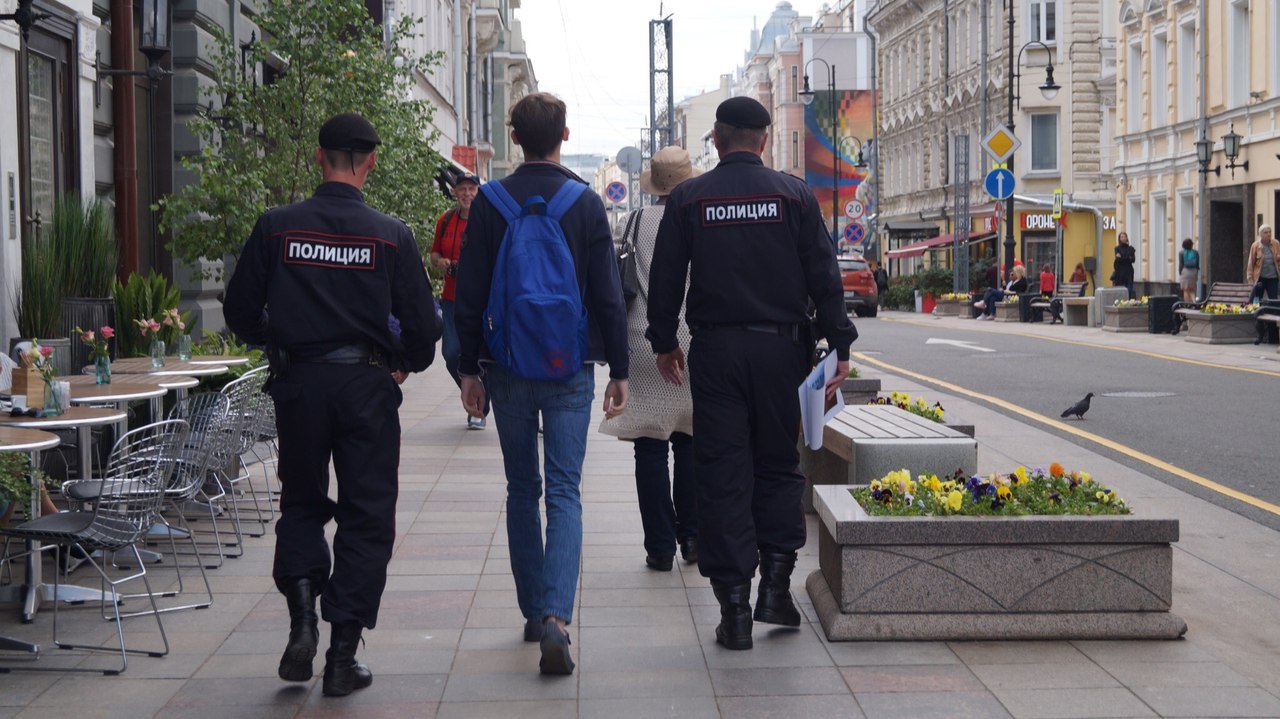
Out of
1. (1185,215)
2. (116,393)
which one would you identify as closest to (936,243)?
(1185,215)

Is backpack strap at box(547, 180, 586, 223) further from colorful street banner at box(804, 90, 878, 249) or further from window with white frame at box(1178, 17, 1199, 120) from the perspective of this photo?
colorful street banner at box(804, 90, 878, 249)

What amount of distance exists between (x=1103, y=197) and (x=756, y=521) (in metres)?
53.1

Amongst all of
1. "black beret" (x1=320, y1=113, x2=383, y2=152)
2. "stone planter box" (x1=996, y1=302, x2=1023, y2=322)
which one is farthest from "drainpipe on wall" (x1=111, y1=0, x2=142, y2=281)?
"stone planter box" (x1=996, y1=302, x2=1023, y2=322)

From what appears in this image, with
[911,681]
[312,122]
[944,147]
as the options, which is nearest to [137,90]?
[312,122]

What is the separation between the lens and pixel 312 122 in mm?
13859

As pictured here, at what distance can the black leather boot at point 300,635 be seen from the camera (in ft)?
16.8

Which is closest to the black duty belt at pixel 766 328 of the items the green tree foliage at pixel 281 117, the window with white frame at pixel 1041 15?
the green tree foliage at pixel 281 117

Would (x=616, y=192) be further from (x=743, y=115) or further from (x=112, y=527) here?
(x=112, y=527)

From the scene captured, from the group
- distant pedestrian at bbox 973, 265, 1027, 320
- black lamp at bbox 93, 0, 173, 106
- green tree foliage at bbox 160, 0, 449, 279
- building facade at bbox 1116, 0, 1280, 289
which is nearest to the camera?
black lamp at bbox 93, 0, 173, 106

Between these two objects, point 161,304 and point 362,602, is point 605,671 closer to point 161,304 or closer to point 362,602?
point 362,602

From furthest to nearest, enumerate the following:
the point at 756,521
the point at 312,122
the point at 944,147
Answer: the point at 944,147 → the point at 312,122 → the point at 756,521

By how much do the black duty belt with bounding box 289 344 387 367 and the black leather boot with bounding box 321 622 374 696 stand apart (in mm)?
851

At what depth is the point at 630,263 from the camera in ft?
22.8

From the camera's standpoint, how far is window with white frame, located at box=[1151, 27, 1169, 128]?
131 ft
